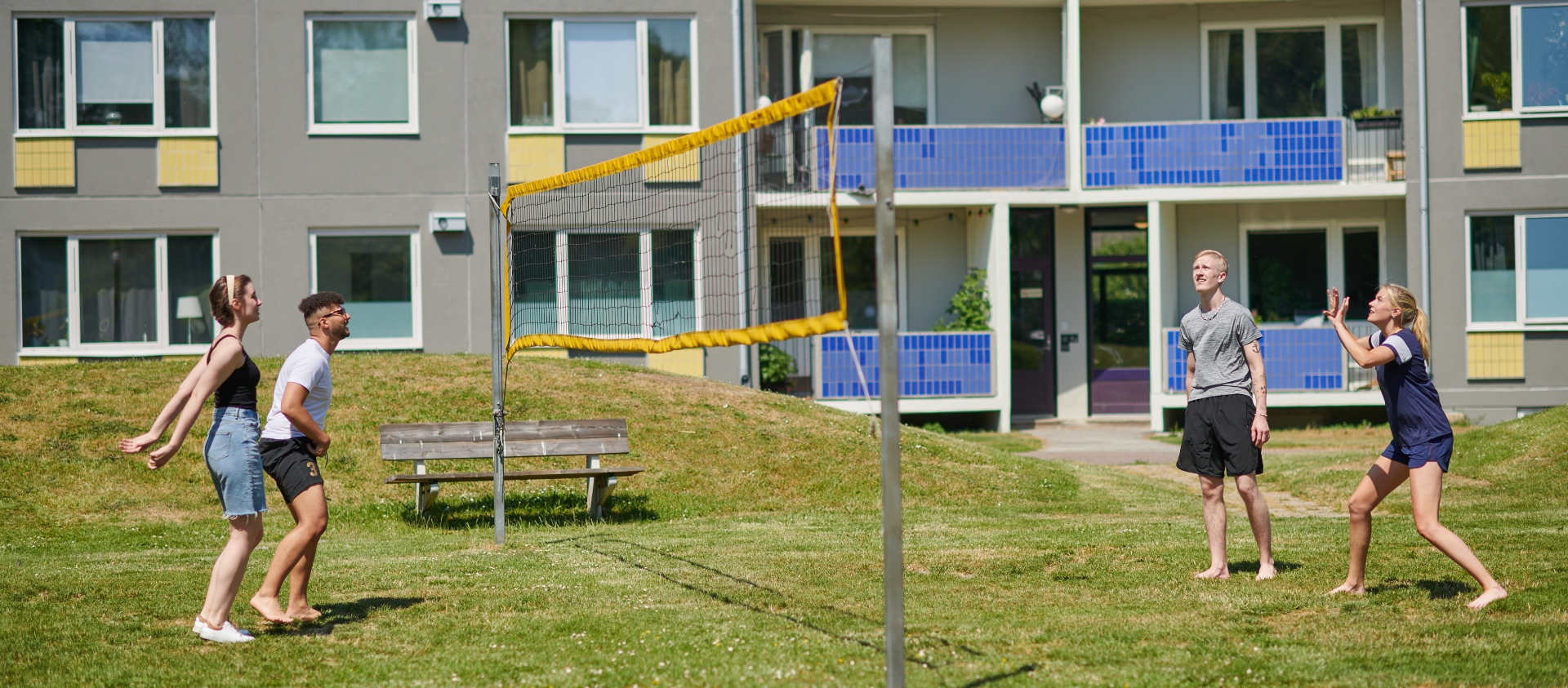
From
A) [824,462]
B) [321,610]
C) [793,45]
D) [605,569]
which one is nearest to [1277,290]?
[793,45]

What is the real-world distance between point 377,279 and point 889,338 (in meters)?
17.2

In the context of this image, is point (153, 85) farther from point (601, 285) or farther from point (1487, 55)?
point (1487, 55)

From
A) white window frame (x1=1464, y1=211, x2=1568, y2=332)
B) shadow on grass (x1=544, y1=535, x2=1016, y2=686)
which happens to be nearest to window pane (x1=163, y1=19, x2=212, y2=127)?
shadow on grass (x1=544, y1=535, x2=1016, y2=686)

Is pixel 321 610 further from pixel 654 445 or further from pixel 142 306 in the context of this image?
pixel 142 306

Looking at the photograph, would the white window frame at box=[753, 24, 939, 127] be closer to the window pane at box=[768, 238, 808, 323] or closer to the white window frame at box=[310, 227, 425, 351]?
the window pane at box=[768, 238, 808, 323]

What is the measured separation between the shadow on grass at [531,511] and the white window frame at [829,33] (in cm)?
1188

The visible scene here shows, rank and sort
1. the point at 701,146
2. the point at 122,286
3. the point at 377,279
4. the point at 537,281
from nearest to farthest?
the point at 701,146, the point at 537,281, the point at 122,286, the point at 377,279

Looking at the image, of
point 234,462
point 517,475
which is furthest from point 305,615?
point 517,475

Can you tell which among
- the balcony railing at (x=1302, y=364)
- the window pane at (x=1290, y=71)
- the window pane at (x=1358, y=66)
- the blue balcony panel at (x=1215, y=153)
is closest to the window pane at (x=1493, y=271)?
the balcony railing at (x=1302, y=364)

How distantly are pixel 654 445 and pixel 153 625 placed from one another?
24.7ft

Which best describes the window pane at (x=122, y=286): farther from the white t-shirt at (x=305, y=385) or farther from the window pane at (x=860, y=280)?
the white t-shirt at (x=305, y=385)

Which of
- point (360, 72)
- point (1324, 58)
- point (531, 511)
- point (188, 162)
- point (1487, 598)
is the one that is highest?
point (1324, 58)

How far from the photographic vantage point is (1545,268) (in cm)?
2127

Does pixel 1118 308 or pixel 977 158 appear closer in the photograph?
pixel 977 158
